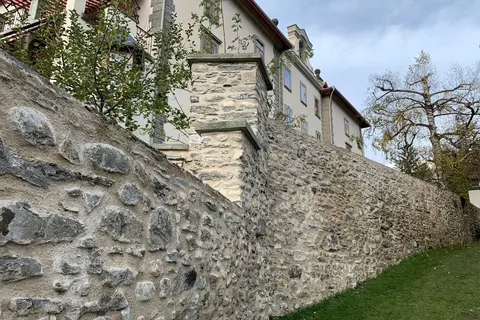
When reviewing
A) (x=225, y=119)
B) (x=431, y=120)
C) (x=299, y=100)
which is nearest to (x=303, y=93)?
(x=299, y=100)

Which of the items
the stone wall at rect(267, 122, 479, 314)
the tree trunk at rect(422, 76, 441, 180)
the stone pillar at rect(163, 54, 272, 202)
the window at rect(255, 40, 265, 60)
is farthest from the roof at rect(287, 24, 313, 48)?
the stone pillar at rect(163, 54, 272, 202)

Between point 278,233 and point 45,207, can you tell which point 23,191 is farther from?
point 278,233

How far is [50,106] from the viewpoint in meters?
1.70

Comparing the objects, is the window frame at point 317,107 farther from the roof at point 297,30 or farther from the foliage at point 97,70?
the foliage at point 97,70

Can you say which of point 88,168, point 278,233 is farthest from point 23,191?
point 278,233

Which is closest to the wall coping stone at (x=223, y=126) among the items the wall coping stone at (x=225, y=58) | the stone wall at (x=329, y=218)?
the wall coping stone at (x=225, y=58)

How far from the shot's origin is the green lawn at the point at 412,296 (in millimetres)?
5324

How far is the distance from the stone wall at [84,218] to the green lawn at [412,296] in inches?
125

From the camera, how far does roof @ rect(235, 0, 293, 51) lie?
48.4ft

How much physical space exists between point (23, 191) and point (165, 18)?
10849 millimetres

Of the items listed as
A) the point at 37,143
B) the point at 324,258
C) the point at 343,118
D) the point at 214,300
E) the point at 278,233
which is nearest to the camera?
the point at 37,143

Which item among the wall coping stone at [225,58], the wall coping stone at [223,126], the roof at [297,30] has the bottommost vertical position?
the wall coping stone at [223,126]

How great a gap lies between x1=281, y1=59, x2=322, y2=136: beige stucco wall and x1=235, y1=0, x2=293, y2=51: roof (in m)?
1.25

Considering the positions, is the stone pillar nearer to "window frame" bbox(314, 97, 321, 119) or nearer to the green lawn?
the green lawn
